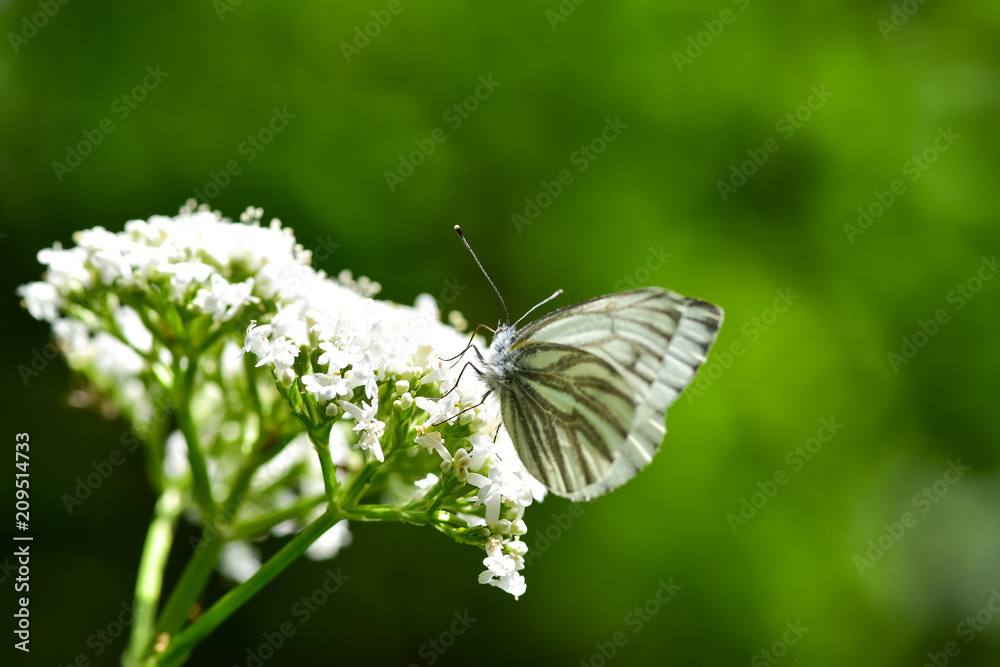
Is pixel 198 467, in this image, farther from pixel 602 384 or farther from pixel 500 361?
pixel 602 384

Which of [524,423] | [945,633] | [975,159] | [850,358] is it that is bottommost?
[524,423]

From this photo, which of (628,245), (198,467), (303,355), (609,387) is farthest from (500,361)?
(628,245)

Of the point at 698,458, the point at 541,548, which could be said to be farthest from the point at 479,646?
the point at 698,458

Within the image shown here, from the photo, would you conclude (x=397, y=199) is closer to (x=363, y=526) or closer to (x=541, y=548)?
(x=363, y=526)

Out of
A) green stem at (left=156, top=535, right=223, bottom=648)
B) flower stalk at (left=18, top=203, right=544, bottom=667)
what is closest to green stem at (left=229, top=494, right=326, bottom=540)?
flower stalk at (left=18, top=203, right=544, bottom=667)

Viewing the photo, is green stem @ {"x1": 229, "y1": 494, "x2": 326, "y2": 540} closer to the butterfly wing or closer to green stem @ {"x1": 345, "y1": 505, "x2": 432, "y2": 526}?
green stem @ {"x1": 345, "y1": 505, "x2": 432, "y2": 526}

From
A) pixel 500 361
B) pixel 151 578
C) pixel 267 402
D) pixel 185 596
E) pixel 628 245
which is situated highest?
pixel 628 245

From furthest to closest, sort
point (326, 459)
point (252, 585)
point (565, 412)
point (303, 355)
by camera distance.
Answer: point (565, 412)
point (303, 355)
point (326, 459)
point (252, 585)
